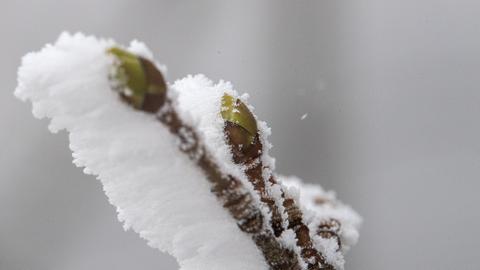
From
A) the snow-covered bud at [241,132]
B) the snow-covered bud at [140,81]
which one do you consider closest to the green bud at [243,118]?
the snow-covered bud at [241,132]

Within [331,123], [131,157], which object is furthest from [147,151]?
[331,123]

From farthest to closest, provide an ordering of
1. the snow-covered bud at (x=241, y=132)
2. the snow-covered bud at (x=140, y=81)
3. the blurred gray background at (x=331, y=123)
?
the blurred gray background at (x=331, y=123) → the snow-covered bud at (x=241, y=132) → the snow-covered bud at (x=140, y=81)

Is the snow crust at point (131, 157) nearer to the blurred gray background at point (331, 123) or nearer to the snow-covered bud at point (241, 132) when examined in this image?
the snow-covered bud at point (241, 132)

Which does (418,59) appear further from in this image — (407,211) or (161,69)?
(161,69)

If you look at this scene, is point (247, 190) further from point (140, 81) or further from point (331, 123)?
point (331, 123)

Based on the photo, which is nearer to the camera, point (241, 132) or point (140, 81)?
point (140, 81)

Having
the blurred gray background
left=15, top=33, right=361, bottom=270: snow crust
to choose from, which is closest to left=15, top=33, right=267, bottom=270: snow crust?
left=15, top=33, right=361, bottom=270: snow crust
